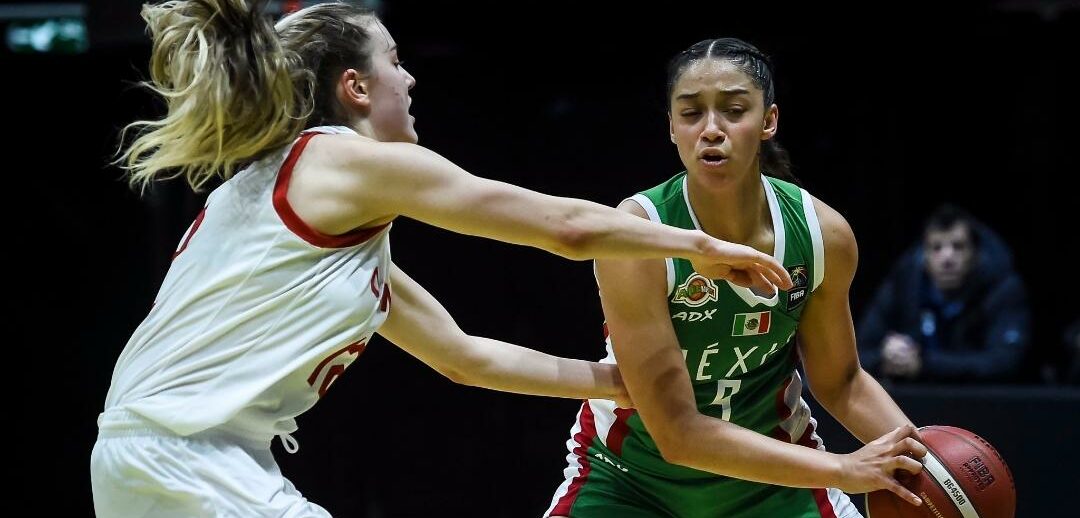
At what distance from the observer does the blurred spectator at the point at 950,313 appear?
19.1ft

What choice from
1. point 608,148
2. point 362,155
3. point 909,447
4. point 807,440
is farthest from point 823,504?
point 608,148

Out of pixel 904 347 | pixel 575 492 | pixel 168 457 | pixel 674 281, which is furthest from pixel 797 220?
pixel 904 347

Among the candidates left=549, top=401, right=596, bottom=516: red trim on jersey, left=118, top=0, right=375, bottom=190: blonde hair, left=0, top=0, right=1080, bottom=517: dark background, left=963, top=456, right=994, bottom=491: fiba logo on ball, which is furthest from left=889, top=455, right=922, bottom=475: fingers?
left=0, top=0, right=1080, bottom=517: dark background

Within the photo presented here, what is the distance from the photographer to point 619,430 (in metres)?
3.54

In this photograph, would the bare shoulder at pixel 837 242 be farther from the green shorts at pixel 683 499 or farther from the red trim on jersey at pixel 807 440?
the green shorts at pixel 683 499

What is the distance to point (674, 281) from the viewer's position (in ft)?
10.8

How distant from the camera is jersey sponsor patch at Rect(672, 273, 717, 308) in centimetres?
331

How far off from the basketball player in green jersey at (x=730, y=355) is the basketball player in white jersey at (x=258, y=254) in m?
0.49

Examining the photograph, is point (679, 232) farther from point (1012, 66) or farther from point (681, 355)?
point (1012, 66)

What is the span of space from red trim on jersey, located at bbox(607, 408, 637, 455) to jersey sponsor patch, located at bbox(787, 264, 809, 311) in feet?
1.60

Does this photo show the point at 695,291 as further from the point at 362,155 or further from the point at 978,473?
the point at 362,155

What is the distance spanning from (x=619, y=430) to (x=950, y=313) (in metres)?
2.92

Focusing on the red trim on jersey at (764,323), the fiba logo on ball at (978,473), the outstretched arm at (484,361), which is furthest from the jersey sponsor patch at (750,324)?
the fiba logo on ball at (978,473)

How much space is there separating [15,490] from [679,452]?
5.62 m
